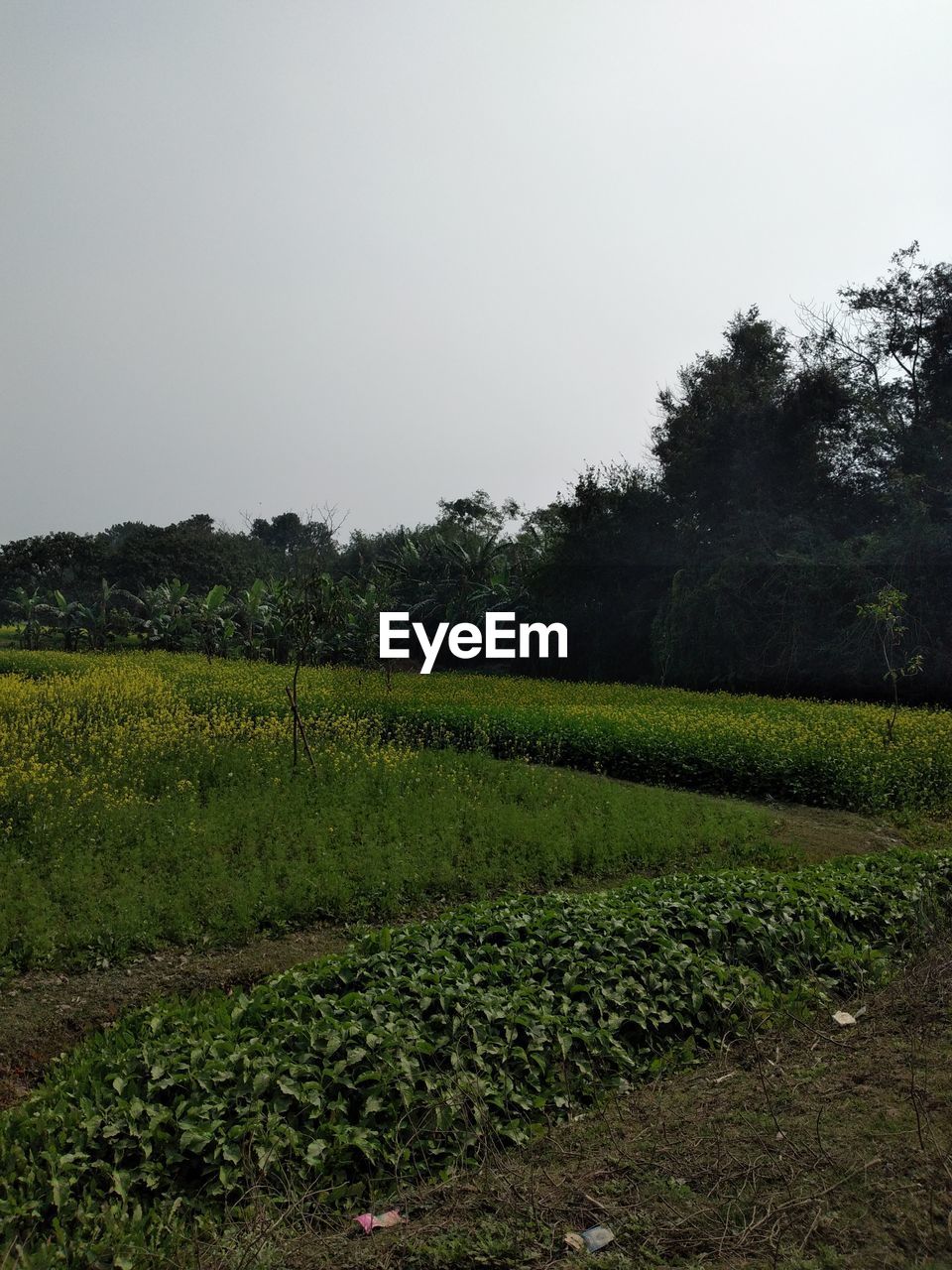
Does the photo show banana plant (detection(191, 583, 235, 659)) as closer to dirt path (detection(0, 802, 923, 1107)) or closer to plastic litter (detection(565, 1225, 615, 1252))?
dirt path (detection(0, 802, 923, 1107))

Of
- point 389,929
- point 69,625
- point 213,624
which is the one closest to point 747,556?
point 213,624

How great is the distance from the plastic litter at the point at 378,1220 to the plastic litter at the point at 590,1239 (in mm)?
638

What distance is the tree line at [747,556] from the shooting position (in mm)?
21703

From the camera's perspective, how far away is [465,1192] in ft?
10.5

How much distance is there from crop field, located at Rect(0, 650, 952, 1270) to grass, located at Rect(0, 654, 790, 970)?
0.03 meters

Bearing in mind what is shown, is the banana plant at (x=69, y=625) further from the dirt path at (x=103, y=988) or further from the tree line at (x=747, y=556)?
the dirt path at (x=103, y=988)

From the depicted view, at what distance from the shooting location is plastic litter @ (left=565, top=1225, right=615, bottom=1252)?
9.16 ft

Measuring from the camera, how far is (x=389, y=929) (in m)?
5.14

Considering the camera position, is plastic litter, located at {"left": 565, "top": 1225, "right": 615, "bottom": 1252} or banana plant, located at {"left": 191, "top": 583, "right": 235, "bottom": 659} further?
banana plant, located at {"left": 191, "top": 583, "right": 235, "bottom": 659}

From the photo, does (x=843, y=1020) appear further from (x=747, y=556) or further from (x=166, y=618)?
(x=166, y=618)

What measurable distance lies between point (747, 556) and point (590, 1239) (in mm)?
23073

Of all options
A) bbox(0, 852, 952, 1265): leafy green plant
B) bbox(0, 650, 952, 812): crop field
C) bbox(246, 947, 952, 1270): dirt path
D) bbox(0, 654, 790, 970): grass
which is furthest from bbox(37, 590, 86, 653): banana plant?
bbox(246, 947, 952, 1270): dirt path

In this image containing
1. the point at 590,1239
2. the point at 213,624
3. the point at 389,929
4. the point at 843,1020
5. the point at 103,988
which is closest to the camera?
the point at 590,1239

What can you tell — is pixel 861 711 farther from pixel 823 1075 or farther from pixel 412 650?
pixel 412 650
